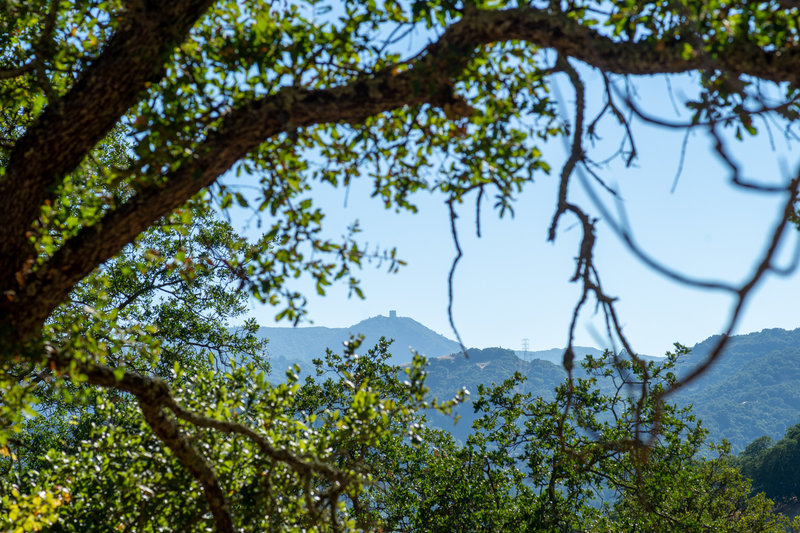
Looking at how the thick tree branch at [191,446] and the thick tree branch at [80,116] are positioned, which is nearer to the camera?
the thick tree branch at [80,116]

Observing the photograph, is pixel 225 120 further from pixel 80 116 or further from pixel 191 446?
pixel 191 446

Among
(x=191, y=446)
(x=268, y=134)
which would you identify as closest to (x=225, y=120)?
(x=268, y=134)

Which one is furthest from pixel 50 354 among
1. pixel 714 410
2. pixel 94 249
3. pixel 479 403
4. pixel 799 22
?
pixel 714 410

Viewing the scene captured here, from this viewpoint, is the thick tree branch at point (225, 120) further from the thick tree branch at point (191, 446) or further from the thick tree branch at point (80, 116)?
the thick tree branch at point (191, 446)

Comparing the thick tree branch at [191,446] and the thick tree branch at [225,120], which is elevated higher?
the thick tree branch at [225,120]

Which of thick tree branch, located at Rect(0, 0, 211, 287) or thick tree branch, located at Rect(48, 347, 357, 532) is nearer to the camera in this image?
thick tree branch, located at Rect(0, 0, 211, 287)

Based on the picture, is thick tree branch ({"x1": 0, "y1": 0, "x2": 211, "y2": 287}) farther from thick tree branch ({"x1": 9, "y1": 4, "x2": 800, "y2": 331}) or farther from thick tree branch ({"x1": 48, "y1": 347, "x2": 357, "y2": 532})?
thick tree branch ({"x1": 48, "y1": 347, "x2": 357, "y2": 532})

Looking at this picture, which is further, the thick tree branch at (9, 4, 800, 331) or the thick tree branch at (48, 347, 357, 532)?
the thick tree branch at (48, 347, 357, 532)

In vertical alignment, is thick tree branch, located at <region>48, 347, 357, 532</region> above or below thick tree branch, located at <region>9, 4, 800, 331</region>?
below

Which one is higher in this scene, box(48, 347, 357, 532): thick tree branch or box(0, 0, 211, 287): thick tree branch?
box(0, 0, 211, 287): thick tree branch

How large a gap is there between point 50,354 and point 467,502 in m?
8.64

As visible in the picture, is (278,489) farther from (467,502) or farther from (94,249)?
(467,502)

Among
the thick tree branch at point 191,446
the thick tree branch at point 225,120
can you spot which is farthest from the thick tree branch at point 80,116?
the thick tree branch at point 191,446

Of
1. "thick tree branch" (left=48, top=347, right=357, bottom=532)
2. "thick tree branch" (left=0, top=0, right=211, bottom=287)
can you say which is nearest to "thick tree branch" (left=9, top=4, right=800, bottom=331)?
"thick tree branch" (left=0, top=0, right=211, bottom=287)
